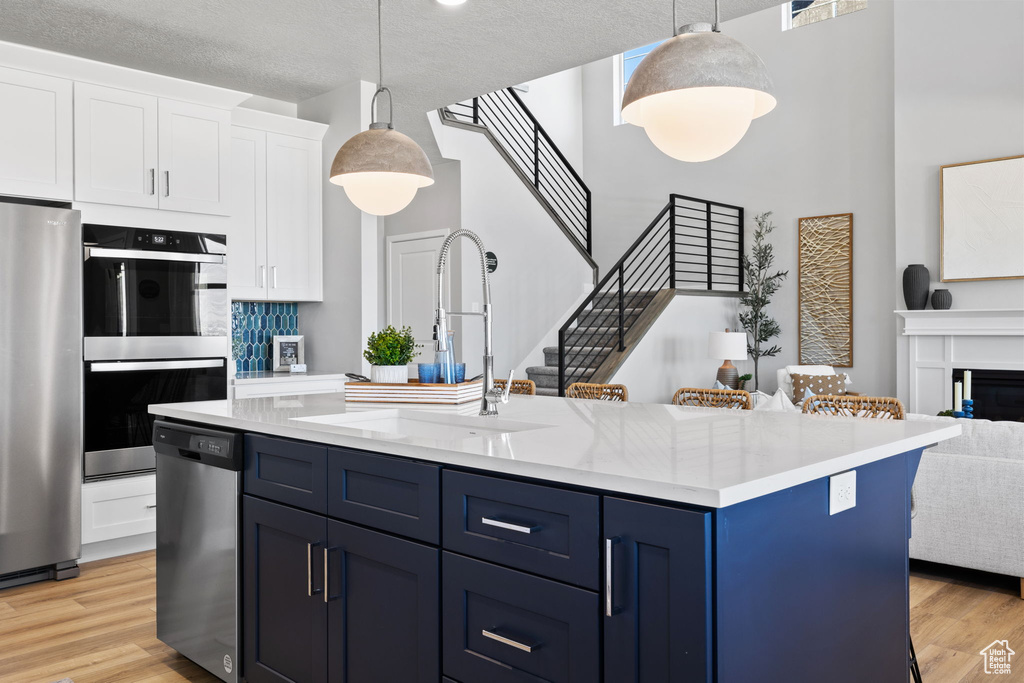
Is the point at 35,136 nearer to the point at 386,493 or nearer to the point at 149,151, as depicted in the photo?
the point at 149,151

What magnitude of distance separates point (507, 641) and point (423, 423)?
3.71 ft

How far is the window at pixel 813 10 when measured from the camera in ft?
24.6

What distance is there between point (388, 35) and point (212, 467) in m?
2.71

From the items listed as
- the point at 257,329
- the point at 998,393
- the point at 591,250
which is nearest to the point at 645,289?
the point at 591,250

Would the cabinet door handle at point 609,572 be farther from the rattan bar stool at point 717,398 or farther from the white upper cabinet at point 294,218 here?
the white upper cabinet at point 294,218

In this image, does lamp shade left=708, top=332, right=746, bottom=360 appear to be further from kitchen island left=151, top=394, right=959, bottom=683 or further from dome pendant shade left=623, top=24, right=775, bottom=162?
dome pendant shade left=623, top=24, right=775, bottom=162

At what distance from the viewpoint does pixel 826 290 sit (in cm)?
772

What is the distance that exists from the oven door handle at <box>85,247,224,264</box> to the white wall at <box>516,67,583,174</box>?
5121 mm

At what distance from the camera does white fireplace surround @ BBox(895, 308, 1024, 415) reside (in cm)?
626

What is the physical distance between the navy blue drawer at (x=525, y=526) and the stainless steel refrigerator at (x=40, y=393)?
9.87ft

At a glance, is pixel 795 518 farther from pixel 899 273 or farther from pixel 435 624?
pixel 899 273

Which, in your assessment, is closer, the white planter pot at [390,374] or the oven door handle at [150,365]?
the white planter pot at [390,374]

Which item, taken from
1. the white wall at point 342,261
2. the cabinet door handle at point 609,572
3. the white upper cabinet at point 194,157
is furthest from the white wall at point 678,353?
the cabinet door handle at point 609,572

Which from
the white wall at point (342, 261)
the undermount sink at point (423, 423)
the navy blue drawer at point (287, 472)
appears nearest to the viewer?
the navy blue drawer at point (287, 472)
